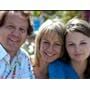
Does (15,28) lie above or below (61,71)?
above

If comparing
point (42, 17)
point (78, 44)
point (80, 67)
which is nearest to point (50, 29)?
point (42, 17)

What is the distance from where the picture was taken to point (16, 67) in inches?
87.0

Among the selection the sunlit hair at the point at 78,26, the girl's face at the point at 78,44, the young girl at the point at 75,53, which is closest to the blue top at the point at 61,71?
the young girl at the point at 75,53

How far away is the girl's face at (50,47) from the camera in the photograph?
7.16 ft

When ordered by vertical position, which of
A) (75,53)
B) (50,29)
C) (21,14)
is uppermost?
(21,14)

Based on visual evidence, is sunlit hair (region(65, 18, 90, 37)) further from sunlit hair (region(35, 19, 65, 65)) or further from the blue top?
the blue top

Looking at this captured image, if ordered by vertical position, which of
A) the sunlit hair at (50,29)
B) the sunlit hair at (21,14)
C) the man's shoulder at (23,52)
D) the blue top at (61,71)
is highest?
the sunlit hair at (21,14)

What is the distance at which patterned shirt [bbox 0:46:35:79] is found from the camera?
2.20 meters

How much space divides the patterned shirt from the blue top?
0.13 metres

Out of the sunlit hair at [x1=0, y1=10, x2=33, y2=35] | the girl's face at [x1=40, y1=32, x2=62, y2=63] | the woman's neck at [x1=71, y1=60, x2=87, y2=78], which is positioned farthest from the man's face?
the woman's neck at [x1=71, y1=60, x2=87, y2=78]

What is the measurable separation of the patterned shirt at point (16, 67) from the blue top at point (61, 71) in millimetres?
134

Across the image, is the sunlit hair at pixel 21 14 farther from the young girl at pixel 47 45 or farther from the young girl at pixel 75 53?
the young girl at pixel 75 53

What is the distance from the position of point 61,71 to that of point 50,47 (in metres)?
0.18

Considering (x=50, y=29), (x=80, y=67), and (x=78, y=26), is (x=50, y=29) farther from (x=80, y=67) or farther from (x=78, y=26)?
(x=80, y=67)
